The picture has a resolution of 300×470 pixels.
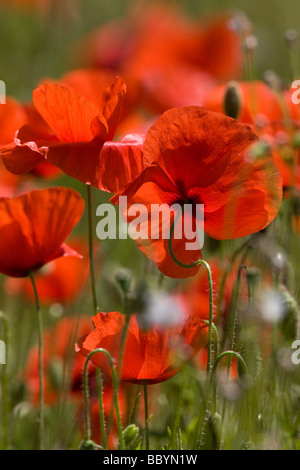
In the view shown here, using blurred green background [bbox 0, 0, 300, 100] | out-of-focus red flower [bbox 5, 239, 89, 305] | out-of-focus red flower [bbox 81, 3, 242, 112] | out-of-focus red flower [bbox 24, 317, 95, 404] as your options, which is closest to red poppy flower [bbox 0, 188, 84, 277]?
out-of-focus red flower [bbox 24, 317, 95, 404]

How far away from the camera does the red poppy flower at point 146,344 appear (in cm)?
102

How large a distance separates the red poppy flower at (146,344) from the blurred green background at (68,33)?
6.91 feet

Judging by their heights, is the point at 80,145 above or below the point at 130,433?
above

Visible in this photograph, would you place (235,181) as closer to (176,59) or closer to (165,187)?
(165,187)

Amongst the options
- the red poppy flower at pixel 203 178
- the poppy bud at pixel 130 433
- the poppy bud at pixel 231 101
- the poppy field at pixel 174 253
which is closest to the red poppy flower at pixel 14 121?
the poppy field at pixel 174 253

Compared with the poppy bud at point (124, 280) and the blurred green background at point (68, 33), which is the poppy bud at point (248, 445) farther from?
the blurred green background at point (68, 33)

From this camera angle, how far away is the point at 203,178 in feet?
3.50

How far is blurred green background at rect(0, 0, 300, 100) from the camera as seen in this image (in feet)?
11.4

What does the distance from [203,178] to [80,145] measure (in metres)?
0.16

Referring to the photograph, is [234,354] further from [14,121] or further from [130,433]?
[14,121]

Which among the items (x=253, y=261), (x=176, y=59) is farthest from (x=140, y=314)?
(x=176, y=59)

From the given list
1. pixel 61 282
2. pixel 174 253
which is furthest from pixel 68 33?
pixel 174 253

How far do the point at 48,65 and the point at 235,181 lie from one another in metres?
3.02

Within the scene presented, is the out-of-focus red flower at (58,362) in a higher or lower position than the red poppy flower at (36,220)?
lower
